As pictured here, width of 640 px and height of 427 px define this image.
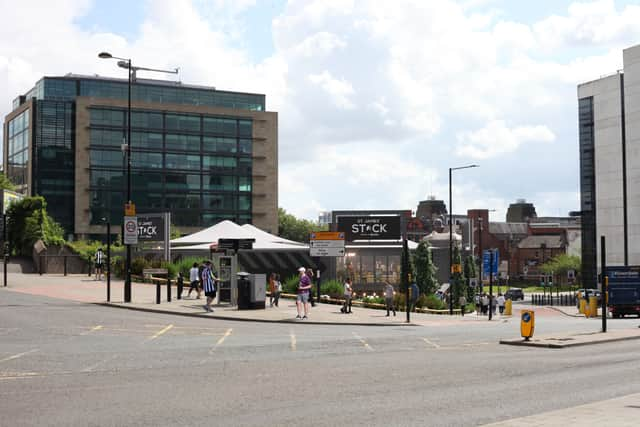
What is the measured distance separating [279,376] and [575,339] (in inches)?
457

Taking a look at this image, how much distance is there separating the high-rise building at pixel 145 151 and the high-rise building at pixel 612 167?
155 feet

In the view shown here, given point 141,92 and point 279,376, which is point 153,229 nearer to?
point 279,376

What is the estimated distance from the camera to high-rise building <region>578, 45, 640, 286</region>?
81875mm

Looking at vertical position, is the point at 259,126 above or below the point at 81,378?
above

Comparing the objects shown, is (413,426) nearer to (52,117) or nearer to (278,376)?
(278,376)

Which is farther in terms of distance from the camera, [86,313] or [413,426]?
[86,313]

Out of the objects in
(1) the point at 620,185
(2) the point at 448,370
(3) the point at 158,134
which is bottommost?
(2) the point at 448,370

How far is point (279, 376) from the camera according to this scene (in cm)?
1458

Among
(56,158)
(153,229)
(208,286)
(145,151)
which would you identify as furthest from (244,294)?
(56,158)

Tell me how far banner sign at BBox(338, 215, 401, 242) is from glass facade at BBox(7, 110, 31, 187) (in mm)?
62931

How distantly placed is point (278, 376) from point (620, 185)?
3030 inches

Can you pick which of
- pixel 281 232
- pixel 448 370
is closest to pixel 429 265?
pixel 448 370

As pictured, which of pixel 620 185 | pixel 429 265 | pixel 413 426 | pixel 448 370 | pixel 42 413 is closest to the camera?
pixel 413 426

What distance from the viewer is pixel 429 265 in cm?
6028
